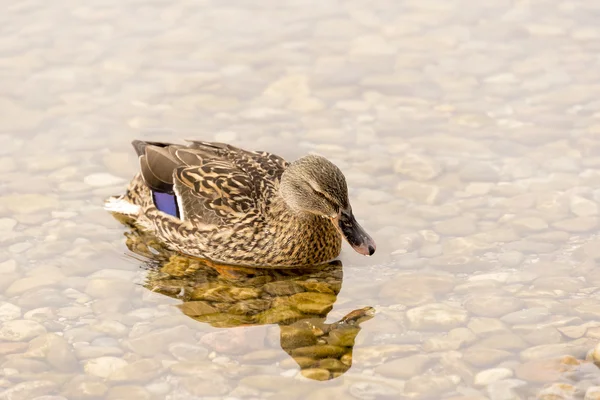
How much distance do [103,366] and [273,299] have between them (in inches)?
60.6

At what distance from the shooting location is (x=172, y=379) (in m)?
7.50

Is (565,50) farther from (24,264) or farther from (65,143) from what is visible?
(24,264)

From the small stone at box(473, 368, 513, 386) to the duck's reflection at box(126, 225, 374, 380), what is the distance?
91 cm

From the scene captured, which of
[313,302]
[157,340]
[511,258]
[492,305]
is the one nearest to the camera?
[157,340]

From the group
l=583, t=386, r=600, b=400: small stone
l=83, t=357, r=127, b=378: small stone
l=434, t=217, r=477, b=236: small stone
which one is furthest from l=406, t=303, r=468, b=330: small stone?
l=83, t=357, r=127, b=378: small stone

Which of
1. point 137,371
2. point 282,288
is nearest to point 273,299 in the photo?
point 282,288

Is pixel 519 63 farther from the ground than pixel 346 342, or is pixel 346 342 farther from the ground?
pixel 519 63

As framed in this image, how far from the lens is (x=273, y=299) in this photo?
853 centimetres

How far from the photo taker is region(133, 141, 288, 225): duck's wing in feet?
29.8

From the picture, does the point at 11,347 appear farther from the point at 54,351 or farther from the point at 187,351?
the point at 187,351

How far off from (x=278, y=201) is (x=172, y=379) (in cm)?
212

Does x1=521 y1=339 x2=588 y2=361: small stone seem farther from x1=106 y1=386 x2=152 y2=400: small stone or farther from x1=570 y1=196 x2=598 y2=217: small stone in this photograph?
x1=106 y1=386 x2=152 y2=400: small stone

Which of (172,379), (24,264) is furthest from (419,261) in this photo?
(24,264)

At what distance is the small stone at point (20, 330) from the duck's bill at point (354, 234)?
245 cm
